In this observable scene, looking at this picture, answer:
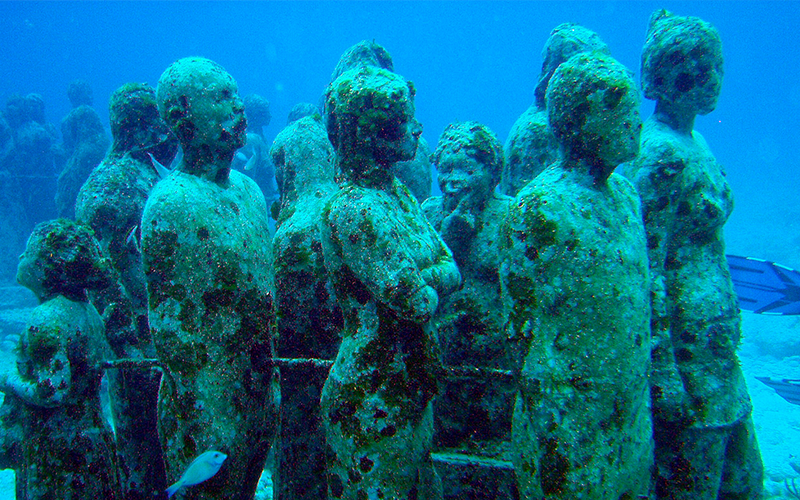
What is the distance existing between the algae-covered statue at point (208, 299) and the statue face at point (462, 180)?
1387 mm

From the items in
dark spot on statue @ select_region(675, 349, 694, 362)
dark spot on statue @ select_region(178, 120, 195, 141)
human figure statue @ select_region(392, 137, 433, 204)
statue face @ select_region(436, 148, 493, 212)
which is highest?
human figure statue @ select_region(392, 137, 433, 204)

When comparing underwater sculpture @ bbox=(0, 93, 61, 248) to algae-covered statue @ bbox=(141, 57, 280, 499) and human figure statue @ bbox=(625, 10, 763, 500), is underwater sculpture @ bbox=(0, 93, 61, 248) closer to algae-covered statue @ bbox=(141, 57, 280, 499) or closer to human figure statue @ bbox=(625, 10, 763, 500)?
algae-covered statue @ bbox=(141, 57, 280, 499)

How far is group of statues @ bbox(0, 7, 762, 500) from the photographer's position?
6.23ft

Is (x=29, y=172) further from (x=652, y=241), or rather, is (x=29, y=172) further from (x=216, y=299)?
(x=652, y=241)

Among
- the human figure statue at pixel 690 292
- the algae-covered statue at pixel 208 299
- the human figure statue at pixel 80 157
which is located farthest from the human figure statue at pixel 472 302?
the human figure statue at pixel 80 157

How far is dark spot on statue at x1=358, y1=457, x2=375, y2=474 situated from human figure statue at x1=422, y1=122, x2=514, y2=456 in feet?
3.27

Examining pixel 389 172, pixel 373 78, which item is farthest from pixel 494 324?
pixel 373 78

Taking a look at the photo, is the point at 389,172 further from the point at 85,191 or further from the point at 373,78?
the point at 85,191

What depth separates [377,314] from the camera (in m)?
1.93

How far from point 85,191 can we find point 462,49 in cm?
17400

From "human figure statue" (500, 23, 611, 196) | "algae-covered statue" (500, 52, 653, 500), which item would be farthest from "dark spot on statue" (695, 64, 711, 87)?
"algae-covered statue" (500, 52, 653, 500)

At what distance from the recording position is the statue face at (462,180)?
2865 mm

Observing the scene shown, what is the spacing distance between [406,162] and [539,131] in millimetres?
1339

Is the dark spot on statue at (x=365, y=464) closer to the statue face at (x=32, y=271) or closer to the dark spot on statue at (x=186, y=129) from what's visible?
the dark spot on statue at (x=186, y=129)
